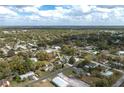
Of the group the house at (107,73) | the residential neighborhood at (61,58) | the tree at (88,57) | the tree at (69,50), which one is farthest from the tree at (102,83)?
the tree at (69,50)

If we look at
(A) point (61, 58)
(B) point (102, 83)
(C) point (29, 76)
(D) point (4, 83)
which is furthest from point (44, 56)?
(B) point (102, 83)

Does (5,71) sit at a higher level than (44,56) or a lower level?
lower

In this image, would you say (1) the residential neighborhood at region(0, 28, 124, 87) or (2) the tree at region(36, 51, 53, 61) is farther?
(2) the tree at region(36, 51, 53, 61)

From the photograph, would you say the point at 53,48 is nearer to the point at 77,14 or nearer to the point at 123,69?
the point at 77,14

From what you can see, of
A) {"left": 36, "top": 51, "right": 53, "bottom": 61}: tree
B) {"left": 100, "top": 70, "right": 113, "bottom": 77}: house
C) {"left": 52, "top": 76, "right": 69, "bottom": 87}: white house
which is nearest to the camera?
{"left": 52, "top": 76, "right": 69, "bottom": 87}: white house

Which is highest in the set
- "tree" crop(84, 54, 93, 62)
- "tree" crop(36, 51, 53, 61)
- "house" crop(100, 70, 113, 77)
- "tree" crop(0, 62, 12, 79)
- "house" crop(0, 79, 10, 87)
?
"tree" crop(36, 51, 53, 61)

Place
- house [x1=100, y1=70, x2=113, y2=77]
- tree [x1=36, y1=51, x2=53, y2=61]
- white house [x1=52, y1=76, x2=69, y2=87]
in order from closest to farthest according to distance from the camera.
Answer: white house [x1=52, y1=76, x2=69, y2=87] < house [x1=100, y1=70, x2=113, y2=77] < tree [x1=36, y1=51, x2=53, y2=61]

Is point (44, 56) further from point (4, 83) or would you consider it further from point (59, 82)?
point (4, 83)

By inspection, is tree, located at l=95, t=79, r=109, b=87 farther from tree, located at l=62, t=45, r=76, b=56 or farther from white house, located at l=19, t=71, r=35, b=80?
white house, located at l=19, t=71, r=35, b=80

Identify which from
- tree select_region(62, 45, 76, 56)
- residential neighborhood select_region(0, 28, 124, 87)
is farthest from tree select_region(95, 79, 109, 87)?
tree select_region(62, 45, 76, 56)

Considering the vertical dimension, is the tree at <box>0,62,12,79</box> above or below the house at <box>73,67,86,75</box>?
A: above
